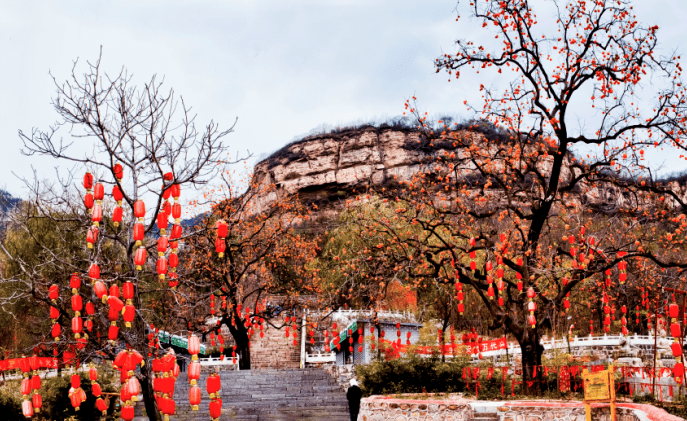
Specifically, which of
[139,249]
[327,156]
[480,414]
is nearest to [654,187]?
[480,414]

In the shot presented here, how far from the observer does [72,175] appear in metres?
10.2

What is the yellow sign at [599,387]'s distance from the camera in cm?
845

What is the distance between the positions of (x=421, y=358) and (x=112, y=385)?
26.3 feet

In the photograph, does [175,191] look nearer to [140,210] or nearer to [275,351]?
[140,210]

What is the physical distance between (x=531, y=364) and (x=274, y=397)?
6509mm

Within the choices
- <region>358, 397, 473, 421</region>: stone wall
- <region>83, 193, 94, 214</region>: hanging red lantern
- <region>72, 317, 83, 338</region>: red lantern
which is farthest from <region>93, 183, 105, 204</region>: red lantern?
<region>358, 397, 473, 421</region>: stone wall

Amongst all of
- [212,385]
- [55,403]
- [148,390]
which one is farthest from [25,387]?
[55,403]

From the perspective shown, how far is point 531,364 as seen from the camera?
1241cm

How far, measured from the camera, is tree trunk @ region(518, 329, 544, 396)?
1229 centimetres

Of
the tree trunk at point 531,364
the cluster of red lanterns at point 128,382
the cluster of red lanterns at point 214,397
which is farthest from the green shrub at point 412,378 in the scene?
the cluster of red lanterns at point 128,382

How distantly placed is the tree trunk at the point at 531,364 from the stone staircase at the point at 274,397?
4.27m

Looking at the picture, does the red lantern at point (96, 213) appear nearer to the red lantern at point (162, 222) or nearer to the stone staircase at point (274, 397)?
the red lantern at point (162, 222)

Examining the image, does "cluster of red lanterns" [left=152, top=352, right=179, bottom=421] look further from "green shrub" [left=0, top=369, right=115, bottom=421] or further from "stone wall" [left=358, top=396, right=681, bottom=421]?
"stone wall" [left=358, top=396, right=681, bottom=421]

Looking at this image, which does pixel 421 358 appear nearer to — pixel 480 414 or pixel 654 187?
pixel 480 414
